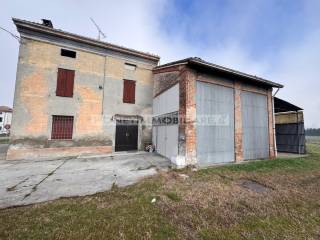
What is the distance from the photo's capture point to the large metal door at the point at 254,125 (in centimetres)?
884

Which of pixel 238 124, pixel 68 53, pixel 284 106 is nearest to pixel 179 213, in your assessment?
pixel 238 124

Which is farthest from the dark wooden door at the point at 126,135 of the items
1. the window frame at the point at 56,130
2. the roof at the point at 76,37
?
the roof at the point at 76,37

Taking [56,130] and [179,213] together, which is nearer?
[179,213]

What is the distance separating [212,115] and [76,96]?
8.29 meters

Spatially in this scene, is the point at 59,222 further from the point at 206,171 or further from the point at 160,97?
the point at 160,97

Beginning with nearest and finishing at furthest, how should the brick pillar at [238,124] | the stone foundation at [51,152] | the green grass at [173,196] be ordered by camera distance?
1. the green grass at [173,196]
2. the brick pillar at [238,124]
3. the stone foundation at [51,152]

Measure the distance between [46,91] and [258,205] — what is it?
1139 centimetres

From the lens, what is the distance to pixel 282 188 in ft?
16.0

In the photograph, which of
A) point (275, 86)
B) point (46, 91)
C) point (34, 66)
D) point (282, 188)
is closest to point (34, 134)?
point (46, 91)

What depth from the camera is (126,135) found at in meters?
11.3

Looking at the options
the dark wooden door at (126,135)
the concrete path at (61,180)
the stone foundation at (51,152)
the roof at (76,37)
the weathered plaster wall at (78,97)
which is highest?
the roof at (76,37)

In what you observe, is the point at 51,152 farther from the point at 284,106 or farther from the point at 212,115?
the point at 284,106

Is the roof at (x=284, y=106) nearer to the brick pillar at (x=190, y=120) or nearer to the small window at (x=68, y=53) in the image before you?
the brick pillar at (x=190, y=120)

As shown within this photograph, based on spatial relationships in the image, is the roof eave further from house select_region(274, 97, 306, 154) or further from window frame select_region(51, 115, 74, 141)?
window frame select_region(51, 115, 74, 141)
